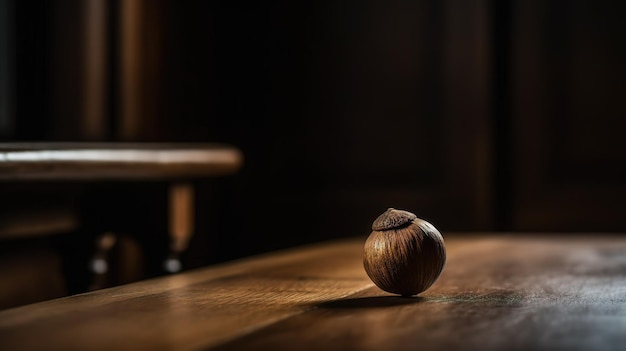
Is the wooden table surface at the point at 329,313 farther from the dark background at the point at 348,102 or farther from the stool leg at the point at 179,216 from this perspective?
the dark background at the point at 348,102

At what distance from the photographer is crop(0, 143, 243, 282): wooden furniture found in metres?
1.18

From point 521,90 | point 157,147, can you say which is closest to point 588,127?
point 521,90

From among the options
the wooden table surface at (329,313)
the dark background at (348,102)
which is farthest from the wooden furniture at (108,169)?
the dark background at (348,102)

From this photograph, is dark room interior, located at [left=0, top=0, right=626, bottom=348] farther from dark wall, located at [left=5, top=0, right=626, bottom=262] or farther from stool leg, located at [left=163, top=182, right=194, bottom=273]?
stool leg, located at [left=163, top=182, right=194, bottom=273]

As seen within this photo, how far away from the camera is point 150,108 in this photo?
233cm

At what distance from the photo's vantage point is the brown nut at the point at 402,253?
29.8 inches

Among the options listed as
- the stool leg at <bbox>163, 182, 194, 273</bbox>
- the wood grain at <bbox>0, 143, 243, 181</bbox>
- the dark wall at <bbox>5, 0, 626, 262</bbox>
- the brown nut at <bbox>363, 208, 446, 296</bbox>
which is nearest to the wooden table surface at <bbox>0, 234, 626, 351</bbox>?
the brown nut at <bbox>363, 208, 446, 296</bbox>

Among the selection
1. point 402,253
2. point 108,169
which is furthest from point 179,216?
point 402,253

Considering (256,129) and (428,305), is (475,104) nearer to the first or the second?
(256,129)

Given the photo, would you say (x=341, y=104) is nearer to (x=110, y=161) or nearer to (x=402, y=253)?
(x=110, y=161)

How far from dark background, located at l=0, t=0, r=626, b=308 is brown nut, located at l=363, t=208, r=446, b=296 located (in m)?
1.38

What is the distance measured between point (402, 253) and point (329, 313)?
106mm

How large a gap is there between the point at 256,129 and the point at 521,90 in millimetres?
752

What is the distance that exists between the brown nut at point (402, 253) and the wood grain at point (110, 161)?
22.1 inches
